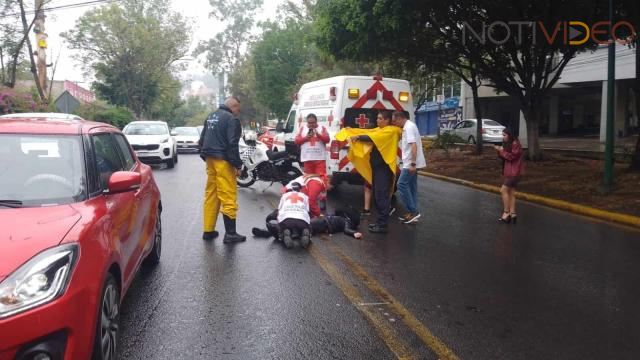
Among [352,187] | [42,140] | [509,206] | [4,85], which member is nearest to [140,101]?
[4,85]

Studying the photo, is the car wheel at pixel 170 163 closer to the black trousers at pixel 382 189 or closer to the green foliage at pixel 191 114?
the black trousers at pixel 382 189

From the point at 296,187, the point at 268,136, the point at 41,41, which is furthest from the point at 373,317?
the point at 41,41

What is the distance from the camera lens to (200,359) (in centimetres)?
383

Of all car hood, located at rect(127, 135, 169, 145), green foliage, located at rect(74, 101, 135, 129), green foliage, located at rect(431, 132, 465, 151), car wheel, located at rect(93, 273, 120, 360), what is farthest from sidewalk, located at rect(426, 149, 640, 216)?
green foliage, located at rect(74, 101, 135, 129)

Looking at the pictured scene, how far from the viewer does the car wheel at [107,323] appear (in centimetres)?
328

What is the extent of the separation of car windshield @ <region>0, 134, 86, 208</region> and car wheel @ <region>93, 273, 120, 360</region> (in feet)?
2.12

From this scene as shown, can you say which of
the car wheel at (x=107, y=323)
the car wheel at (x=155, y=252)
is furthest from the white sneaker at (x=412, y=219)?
the car wheel at (x=107, y=323)

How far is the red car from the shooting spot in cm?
280

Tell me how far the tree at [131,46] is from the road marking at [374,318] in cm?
3790

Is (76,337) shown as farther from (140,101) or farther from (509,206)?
(140,101)

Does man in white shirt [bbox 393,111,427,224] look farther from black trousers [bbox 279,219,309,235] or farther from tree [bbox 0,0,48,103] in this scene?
tree [bbox 0,0,48,103]

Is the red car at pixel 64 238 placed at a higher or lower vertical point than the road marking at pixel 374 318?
higher

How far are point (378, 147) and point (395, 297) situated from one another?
11.0ft

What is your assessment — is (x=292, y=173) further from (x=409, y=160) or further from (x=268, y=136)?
(x=409, y=160)
